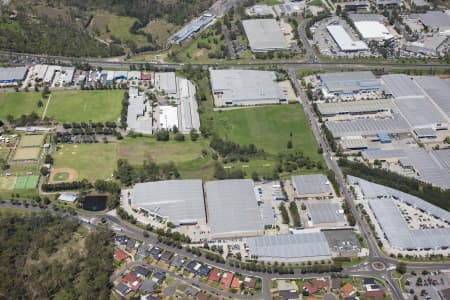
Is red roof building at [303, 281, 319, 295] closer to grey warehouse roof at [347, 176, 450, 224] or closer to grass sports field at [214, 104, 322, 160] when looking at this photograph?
grey warehouse roof at [347, 176, 450, 224]

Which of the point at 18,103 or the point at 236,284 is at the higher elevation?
the point at 18,103

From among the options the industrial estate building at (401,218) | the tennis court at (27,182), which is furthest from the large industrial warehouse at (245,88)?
the tennis court at (27,182)

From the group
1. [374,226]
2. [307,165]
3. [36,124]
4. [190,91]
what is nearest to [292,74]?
[190,91]

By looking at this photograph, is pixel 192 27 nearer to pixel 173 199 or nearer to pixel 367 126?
pixel 367 126

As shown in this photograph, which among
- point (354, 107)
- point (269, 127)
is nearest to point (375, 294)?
point (269, 127)

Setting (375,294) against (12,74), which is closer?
(375,294)

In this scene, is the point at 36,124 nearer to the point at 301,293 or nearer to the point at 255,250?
the point at 255,250

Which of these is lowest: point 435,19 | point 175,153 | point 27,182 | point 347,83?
point 27,182

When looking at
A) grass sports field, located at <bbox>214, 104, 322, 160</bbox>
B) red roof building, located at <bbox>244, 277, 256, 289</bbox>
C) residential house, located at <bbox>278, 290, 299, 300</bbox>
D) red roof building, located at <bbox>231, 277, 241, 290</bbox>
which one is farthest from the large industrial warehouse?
residential house, located at <bbox>278, 290, 299, 300</bbox>
